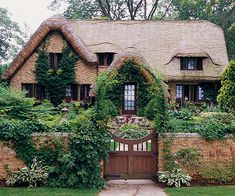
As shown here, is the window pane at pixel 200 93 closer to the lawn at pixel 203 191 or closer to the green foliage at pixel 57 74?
the green foliage at pixel 57 74

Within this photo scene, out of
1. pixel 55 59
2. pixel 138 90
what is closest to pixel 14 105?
pixel 138 90

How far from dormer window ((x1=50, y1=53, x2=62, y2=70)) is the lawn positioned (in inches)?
704

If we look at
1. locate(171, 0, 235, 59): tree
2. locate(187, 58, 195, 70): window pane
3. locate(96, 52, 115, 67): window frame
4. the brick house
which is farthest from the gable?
locate(171, 0, 235, 59): tree

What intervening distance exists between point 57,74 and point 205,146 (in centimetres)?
1678

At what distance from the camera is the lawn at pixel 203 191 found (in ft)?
35.3

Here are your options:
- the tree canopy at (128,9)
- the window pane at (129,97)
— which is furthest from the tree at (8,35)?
the window pane at (129,97)

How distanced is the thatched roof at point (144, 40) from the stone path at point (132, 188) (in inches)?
606

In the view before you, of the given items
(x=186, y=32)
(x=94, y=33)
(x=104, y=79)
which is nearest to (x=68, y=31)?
(x=94, y=33)

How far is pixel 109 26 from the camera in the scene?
104ft

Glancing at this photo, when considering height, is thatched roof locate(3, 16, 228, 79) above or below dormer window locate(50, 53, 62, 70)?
above

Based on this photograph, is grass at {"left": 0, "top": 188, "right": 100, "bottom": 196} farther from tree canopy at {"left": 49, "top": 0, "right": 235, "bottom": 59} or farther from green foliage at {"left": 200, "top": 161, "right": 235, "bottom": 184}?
tree canopy at {"left": 49, "top": 0, "right": 235, "bottom": 59}

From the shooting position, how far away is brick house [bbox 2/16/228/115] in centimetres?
2684

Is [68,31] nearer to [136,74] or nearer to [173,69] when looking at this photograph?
[136,74]

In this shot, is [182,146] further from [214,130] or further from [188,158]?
[214,130]
